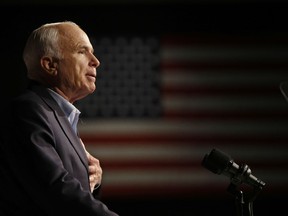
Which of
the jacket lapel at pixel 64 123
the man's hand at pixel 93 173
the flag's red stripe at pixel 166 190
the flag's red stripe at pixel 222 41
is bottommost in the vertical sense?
the flag's red stripe at pixel 166 190

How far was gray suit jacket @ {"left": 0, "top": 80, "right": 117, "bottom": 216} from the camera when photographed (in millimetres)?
1165

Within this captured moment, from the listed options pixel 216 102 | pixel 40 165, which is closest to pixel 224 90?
pixel 216 102

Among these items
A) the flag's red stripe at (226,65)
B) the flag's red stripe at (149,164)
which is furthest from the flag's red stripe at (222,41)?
the flag's red stripe at (149,164)

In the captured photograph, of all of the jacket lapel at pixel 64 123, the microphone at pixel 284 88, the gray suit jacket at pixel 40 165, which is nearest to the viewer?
the gray suit jacket at pixel 40 165

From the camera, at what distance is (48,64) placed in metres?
1.42

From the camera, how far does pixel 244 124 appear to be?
341 cm

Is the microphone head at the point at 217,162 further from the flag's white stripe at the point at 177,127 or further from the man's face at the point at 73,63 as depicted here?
the flag's white stripe at the point at 177,127

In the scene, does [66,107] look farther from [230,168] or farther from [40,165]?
[230,168]

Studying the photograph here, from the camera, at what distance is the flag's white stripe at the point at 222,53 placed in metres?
3.42

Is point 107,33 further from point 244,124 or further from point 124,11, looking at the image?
point 244,124

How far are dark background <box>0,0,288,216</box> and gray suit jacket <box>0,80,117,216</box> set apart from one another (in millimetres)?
2232

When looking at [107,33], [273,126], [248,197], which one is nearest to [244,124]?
[273,126]

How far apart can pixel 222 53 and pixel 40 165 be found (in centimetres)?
240

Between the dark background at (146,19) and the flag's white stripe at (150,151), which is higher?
the dark background at (146,19)
